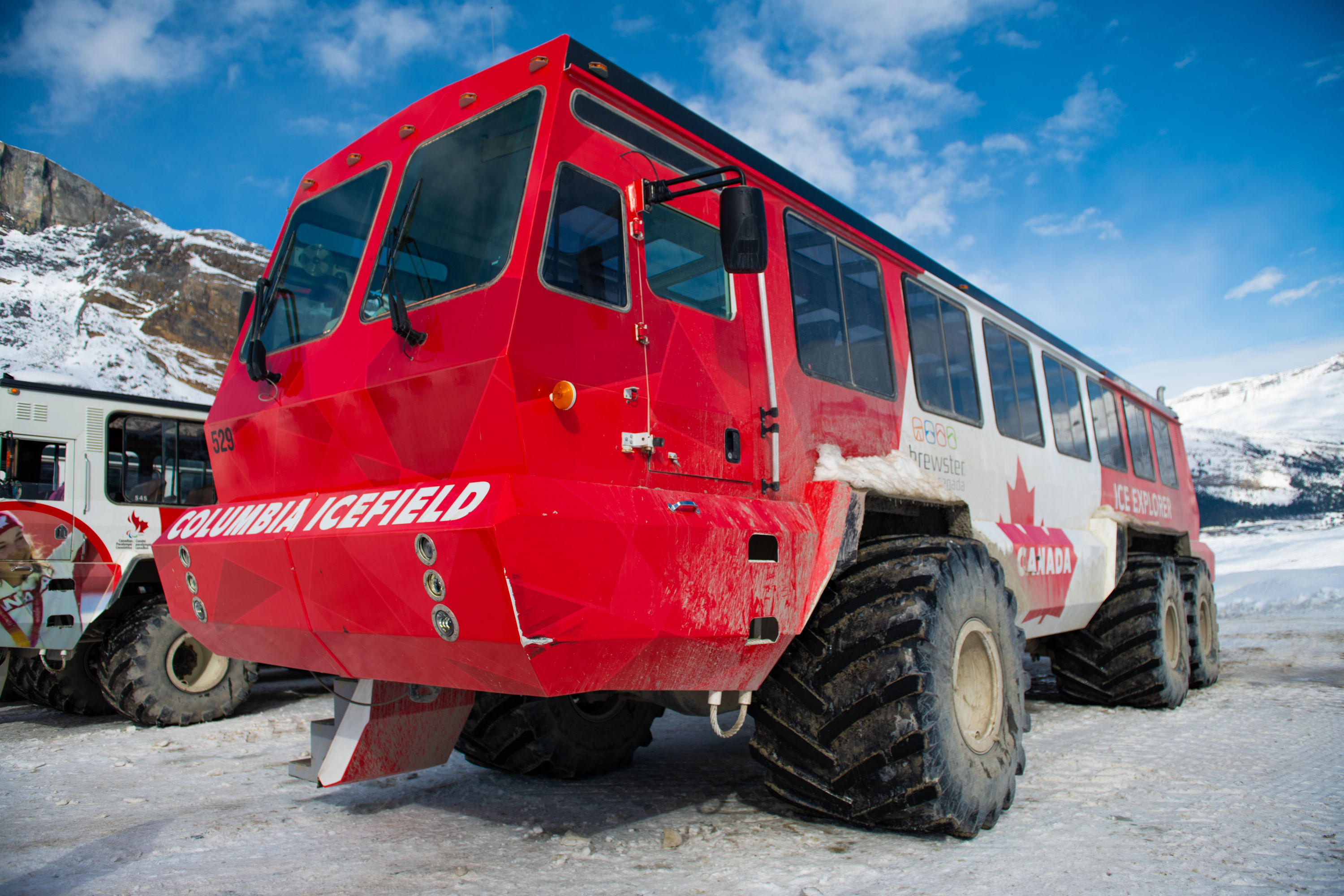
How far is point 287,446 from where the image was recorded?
11.3ft

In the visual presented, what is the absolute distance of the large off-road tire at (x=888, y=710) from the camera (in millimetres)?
3447

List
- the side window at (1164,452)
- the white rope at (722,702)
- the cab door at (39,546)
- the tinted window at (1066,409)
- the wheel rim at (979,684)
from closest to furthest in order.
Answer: the white rope at (722,702) → the wheel rim at (979,684) → the cab door at (39,546) → the tinted window at (1066,409) → the side window at (1164,452)

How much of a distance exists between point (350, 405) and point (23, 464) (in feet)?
20.4

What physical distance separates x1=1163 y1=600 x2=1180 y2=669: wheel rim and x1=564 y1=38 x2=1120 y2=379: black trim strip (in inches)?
143

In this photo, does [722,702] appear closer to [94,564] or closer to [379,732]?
[379,732]

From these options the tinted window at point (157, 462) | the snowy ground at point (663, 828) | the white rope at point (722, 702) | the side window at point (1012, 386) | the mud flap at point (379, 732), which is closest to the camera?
the snowy ground at point (663, 828)

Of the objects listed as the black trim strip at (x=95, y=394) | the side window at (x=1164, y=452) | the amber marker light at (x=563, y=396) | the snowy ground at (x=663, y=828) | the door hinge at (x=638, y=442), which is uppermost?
the black trim strip at (x=95, y=394)

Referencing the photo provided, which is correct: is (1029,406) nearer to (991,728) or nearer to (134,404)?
(991,728)

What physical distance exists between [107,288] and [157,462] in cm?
10284

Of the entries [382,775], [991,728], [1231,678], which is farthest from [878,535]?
[1231,678]

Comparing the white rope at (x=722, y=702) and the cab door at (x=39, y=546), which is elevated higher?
the cab door at (x=39, y=546)

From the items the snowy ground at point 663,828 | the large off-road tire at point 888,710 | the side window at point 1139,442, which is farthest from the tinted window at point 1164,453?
the large off-road tire at point 888,710

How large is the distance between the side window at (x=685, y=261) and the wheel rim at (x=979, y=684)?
1.94 m

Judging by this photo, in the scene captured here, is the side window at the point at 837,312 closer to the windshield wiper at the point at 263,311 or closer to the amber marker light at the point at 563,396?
the amber marker light at the point at 563,396
